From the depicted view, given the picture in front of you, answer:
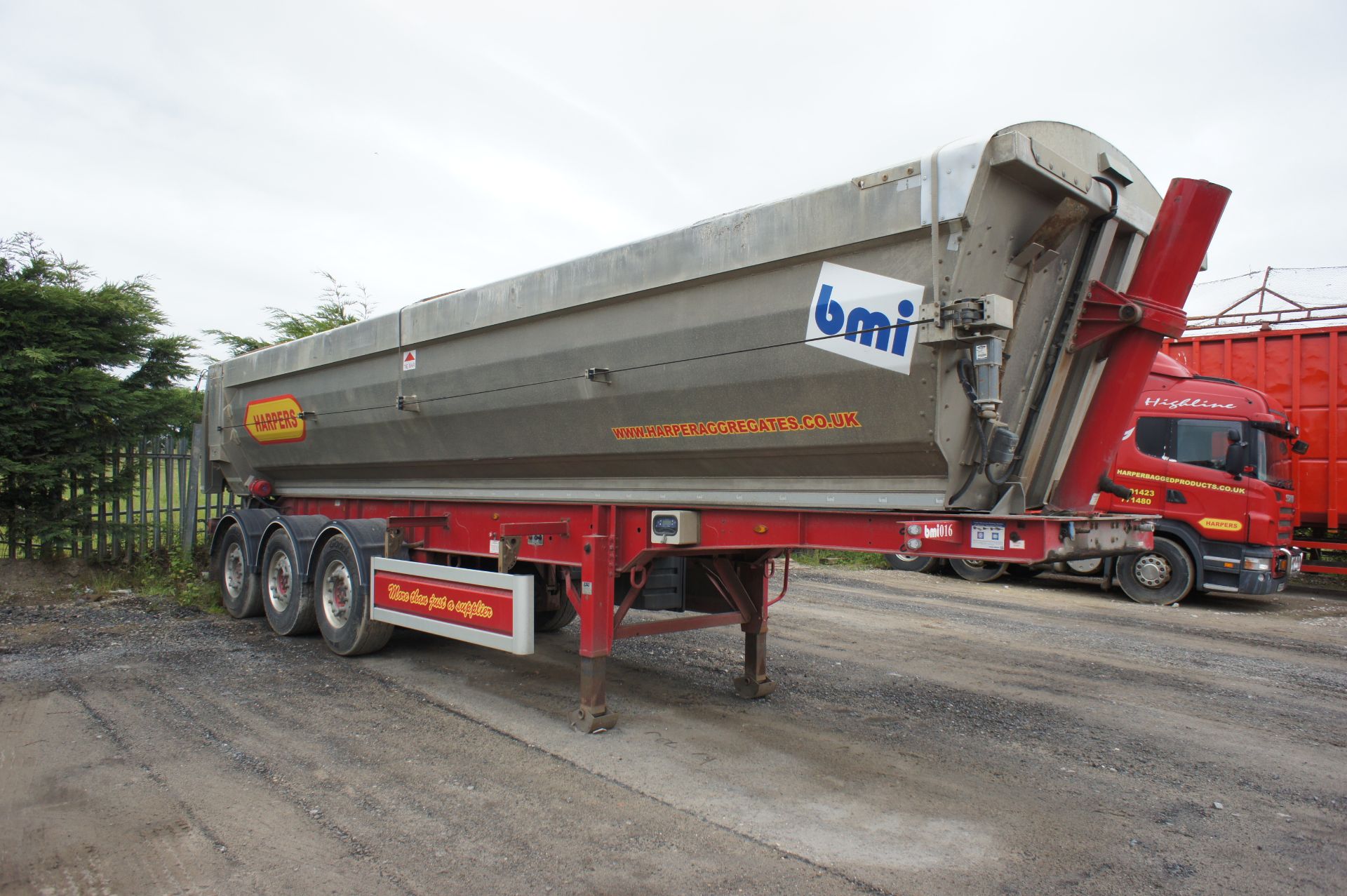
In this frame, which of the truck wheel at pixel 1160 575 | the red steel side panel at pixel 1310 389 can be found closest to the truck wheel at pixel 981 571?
the truck wheel at pixel 1160 575

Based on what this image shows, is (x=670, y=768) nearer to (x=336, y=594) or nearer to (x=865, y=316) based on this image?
(x=865, y=316)

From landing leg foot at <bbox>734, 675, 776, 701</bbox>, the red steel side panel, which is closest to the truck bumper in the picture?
the red steel side panel

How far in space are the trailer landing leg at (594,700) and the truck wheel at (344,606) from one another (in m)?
2.45

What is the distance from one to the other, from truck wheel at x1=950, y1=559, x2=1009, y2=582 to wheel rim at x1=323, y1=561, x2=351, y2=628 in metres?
8.88

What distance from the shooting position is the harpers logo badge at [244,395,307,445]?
27.5ft

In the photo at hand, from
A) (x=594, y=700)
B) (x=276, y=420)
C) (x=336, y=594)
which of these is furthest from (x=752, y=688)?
(x=276, y=420)

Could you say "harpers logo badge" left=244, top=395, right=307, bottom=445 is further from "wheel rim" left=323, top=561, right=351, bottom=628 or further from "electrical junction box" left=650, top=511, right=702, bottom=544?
"electrical junction box" left=650, top=511, right=702, bottom=544

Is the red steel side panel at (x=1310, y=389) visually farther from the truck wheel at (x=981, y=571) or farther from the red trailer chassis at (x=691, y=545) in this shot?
the red trailer chassis at (x=691, y=545)

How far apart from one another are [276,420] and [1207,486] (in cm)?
1127

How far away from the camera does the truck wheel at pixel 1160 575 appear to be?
35.7ft

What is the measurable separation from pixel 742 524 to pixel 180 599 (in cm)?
778

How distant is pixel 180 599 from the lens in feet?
31.2

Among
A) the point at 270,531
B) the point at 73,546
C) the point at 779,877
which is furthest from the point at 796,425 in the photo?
the point at 73,546

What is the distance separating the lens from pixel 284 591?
800cm
